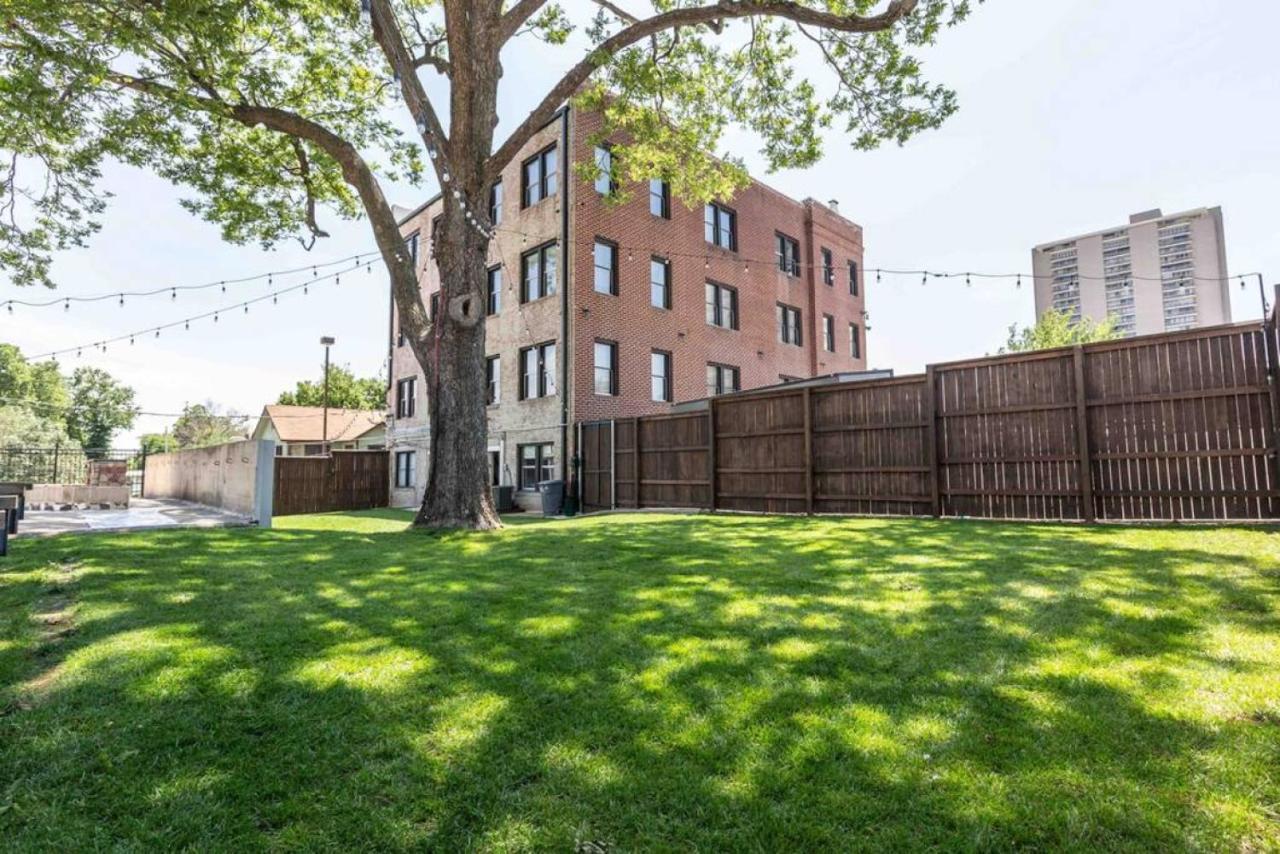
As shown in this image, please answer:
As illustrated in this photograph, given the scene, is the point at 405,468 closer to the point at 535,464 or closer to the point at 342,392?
the point at 535,464

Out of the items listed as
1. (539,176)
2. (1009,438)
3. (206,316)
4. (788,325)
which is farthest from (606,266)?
(206,316)

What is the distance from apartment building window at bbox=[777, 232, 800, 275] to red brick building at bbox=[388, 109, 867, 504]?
0.06 metres

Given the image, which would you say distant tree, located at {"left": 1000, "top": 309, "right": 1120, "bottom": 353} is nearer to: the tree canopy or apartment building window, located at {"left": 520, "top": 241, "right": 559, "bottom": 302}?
apartment building window, located at {"left": 520, "top": 241, "right": 559, "bottom": 302}

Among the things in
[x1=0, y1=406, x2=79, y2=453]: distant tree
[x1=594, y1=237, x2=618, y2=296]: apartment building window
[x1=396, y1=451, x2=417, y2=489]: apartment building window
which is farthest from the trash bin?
[x1=0, y1=406, x2=79, y2=453]: distant tree

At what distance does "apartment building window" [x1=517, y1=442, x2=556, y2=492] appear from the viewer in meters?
16.9

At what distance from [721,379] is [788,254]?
6703 millimetres

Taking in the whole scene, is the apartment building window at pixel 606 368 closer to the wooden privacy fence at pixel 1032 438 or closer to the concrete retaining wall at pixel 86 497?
the wooden privacy fence at pixel 1032 438

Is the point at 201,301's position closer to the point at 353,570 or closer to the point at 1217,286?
the point at 353,570

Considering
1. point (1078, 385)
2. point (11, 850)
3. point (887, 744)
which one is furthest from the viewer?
point (1078, 385)

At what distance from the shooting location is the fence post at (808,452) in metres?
11.0

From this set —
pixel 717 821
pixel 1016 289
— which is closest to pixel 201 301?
pixel 717 821

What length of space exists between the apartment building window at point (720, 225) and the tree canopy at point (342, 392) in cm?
3305

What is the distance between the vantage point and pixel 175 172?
11.7 m

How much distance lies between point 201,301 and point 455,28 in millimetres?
11720
